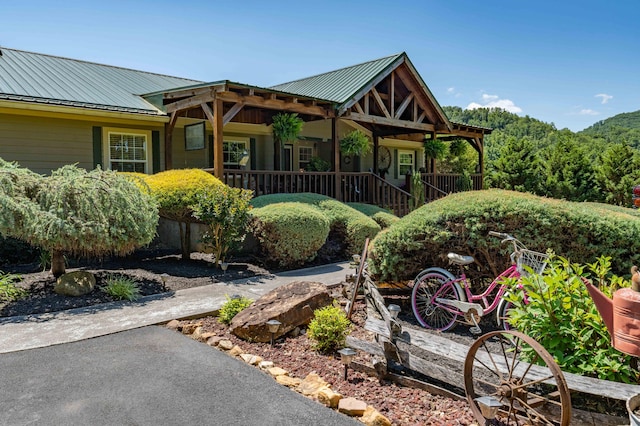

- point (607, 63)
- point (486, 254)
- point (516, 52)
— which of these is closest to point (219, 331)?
point (486, 254)

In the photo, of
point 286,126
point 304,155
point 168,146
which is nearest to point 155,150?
point 168,146

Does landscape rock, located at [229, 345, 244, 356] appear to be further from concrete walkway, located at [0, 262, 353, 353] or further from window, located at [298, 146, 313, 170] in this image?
window, located at [298, 146, 313, 170]

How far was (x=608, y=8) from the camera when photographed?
463 inches

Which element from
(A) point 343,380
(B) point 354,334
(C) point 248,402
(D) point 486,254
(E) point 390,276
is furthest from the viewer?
(E) point 390,276

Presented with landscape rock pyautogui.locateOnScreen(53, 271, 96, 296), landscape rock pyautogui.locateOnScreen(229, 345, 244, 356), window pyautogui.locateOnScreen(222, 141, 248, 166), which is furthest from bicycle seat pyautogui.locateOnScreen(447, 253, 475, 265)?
window pyautogui.locateOnScreen(222, 141, 248, 166)

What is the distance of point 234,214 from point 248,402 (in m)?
5.03

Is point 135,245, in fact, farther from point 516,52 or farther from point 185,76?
point 516,52

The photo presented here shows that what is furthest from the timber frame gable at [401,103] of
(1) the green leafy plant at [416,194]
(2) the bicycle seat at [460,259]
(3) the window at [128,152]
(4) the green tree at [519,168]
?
(2) the bicycle seat at [460,259]

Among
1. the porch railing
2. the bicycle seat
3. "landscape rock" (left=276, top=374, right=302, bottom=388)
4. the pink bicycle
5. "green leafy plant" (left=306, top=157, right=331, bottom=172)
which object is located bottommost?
"landscape rock" (left=276, top=374, right=302, bottom=388)

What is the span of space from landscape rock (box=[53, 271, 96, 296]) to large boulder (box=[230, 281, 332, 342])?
102 inches

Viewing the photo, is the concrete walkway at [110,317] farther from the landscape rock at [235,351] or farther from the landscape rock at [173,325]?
the landscape rock at [235,351]

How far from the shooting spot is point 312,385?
3602 mm

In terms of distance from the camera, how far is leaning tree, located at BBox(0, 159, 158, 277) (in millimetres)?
5855

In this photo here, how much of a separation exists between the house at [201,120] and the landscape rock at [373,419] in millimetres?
7903
